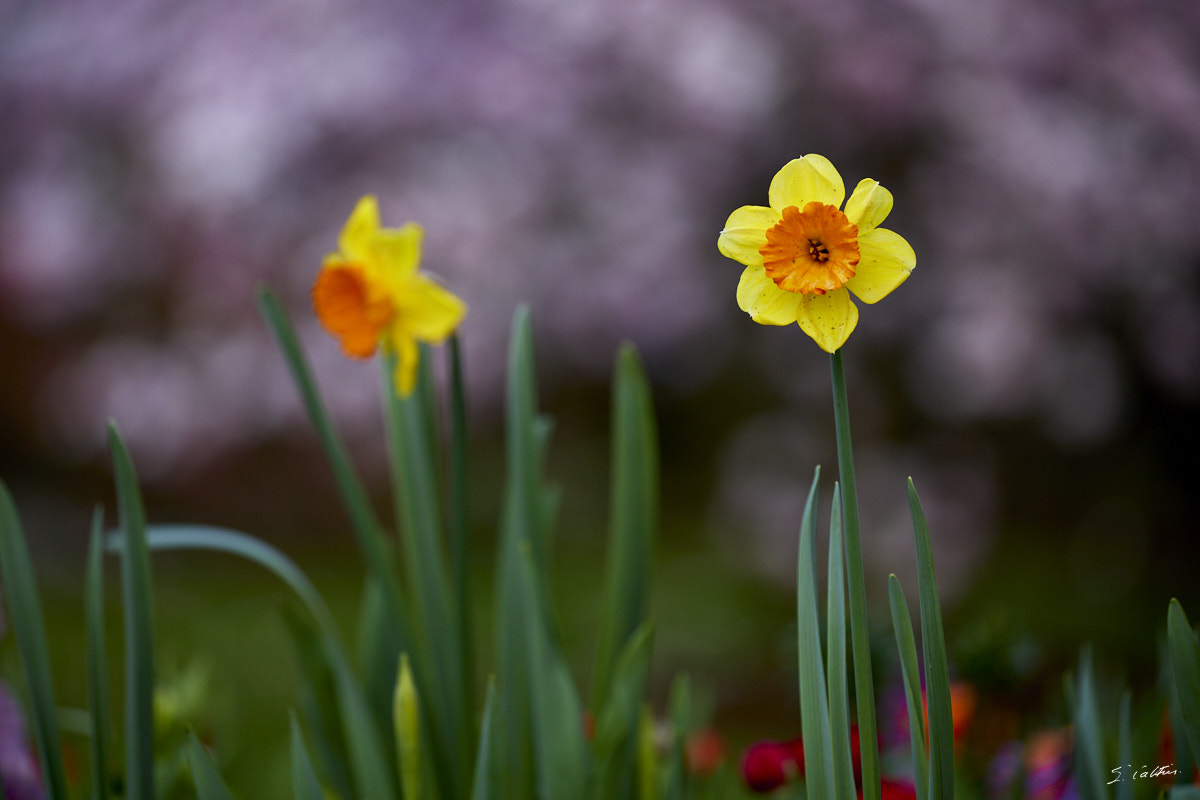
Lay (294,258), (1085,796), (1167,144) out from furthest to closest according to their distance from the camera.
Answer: (294,258), (1167,144), (1085,796)

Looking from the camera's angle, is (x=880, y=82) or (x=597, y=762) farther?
(x=880, y=82)

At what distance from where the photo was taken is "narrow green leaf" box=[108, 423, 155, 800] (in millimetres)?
706

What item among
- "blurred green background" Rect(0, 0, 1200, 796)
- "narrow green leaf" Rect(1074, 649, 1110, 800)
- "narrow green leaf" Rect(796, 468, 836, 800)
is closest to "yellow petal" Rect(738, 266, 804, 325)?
"narrow green leaf" Rect(796, 468, 836, 800)

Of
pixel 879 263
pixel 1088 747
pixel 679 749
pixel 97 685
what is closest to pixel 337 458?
pixel 97 685

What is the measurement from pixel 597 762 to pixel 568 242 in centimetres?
244

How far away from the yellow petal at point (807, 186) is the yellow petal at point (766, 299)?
0.05m

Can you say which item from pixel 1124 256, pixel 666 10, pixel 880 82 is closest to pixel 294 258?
pixel 666 10

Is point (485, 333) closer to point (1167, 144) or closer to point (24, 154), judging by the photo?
point (24, 154)

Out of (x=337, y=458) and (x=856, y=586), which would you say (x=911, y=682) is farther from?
(x=337, y=458)

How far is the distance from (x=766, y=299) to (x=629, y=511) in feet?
1.39

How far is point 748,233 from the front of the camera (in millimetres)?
590

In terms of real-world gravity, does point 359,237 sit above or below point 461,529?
above

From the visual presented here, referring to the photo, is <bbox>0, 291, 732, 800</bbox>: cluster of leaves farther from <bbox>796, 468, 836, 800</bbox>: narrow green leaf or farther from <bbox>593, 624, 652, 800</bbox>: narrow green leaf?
<bbox>796, 468, 836, 800</bbox>: narrow green leaf

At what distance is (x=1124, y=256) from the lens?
286 centimetres
